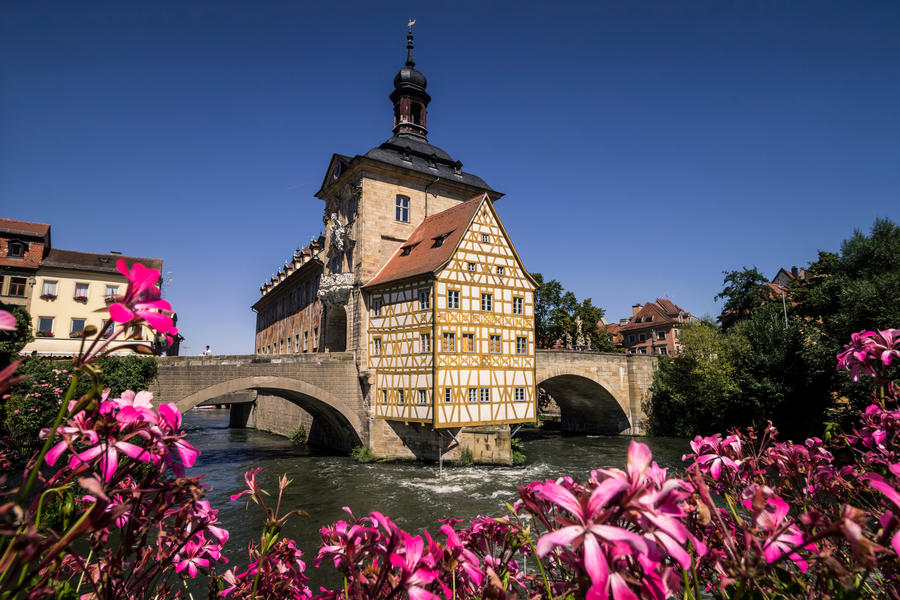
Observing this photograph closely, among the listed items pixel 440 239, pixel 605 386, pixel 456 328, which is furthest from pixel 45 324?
pixel 605 386

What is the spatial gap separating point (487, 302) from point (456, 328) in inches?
82.7

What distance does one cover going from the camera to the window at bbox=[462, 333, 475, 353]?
1970 centimetres

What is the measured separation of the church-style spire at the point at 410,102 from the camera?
30109mm

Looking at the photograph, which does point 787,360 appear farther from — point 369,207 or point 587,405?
point 369,207

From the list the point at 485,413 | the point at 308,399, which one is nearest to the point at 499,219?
the point at 485,413

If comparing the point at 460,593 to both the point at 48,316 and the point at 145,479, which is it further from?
the point at 48,316

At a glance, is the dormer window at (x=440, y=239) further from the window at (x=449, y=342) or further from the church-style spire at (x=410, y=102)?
the church-style spire at (x=410, y=102)

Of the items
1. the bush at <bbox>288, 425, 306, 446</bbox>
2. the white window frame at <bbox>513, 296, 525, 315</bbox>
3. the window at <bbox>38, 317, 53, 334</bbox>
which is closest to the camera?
the white window frame at <bbox>513, 296, 525, 315</bbox>

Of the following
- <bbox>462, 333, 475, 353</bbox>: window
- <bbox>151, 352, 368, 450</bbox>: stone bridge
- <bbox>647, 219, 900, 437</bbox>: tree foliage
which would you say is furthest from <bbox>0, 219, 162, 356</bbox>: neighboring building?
<bbox>647, 219, 900, 437</bbox>: tree foliage

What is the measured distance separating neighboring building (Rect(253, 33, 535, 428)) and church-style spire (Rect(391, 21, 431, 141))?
2.87m

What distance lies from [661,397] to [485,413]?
15.9 meters

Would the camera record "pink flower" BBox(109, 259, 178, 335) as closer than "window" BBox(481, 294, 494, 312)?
Yes

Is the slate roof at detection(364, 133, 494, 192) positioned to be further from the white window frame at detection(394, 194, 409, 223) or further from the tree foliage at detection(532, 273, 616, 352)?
the tree foliage at detection(532, 273, 616, 352)

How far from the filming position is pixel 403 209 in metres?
24.8
